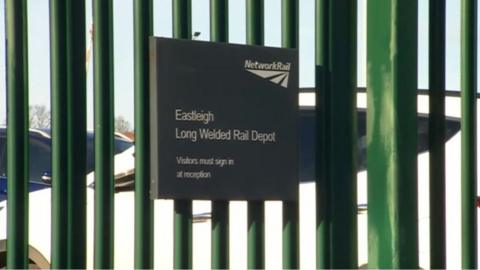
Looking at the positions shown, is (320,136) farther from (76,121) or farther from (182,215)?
(76,121)

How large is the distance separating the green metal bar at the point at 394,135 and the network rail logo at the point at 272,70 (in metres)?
0.34

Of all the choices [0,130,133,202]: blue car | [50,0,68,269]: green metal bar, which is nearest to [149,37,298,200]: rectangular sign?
[50,0,68,269]: green metal bar

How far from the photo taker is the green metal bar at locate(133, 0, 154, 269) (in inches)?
138

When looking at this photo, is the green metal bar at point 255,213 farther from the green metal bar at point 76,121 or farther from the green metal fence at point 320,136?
the green metal bar at point 76,121

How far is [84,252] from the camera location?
137 inches

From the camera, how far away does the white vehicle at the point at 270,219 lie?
5.18 metres

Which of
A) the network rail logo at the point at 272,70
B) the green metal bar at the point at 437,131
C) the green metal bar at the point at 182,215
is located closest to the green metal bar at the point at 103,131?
the green metal bar at the point at 182,215

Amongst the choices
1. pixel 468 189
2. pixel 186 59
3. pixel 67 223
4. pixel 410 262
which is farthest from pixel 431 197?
pixel 67 223

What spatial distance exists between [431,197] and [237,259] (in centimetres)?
135

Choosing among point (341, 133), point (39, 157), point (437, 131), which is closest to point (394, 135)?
point (341, 133)

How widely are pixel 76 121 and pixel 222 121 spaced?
0.52m

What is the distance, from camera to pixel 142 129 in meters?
3.52

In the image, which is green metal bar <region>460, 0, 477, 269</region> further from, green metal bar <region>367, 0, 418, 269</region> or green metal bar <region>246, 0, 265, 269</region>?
green metal bar <region>246, 0, 265, 269</region>

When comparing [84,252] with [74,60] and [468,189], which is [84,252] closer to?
[74,60]
